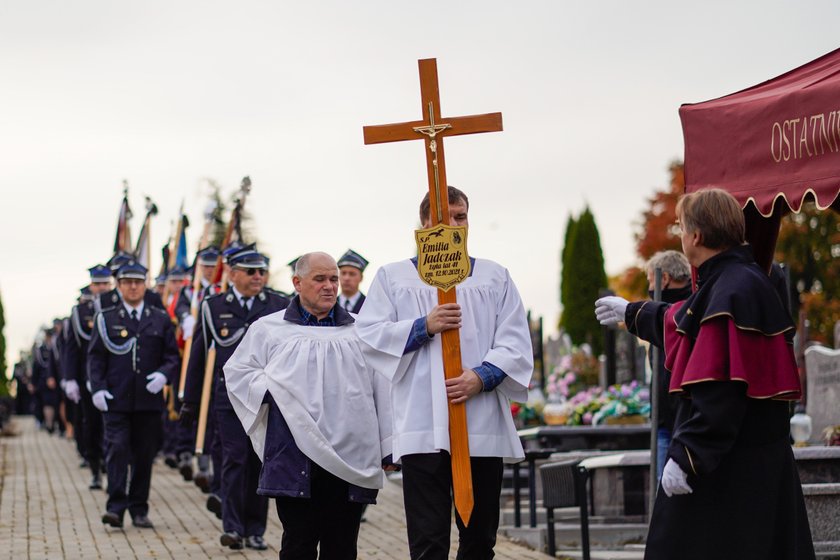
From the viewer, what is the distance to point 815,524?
9070 mm

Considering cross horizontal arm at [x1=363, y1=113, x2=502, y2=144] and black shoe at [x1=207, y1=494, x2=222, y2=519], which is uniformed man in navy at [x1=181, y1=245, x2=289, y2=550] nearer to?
black shoe at [x1=207, y1=494, x2=222, y2=519]

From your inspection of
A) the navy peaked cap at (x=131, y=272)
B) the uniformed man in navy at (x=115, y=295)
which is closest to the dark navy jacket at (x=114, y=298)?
the uniformed man in navy at (x=115, y=295)

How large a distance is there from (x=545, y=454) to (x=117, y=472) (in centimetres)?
347

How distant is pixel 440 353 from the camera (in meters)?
6.39

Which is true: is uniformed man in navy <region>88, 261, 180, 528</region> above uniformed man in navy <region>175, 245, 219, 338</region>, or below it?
below

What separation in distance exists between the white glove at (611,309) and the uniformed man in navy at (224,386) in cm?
459

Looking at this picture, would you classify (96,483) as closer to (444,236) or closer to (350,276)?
(350,276)

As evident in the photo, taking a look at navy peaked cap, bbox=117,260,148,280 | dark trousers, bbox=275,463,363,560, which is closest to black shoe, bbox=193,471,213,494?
navy peaked cap, bbox=117,260,148,280

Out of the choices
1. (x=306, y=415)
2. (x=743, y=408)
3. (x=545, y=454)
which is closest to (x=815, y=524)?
(x=545, y=454)

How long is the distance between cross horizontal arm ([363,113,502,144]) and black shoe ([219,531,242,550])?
4310mm

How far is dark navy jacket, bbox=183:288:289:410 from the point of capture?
10.6 m

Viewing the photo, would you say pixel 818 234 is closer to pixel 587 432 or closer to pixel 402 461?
pixel 587 432

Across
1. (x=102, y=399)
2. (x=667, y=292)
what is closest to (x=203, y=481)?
(x=102, y=399)

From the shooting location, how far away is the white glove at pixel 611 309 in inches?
224
